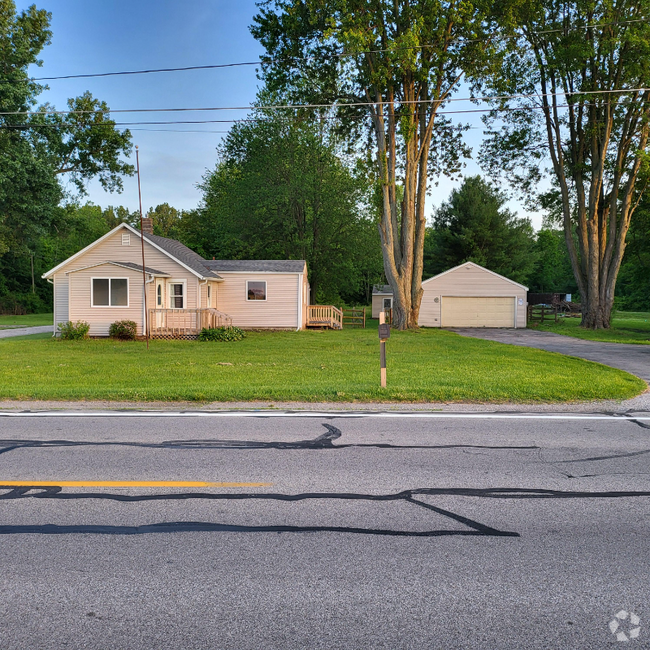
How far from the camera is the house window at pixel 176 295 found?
26.4 m

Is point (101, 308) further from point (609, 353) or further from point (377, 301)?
point (377, 301)

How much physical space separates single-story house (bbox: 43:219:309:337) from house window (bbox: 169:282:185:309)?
2 cm

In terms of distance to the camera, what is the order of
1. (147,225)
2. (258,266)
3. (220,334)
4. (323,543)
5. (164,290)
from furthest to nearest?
(258,266) < (147,225) < (164,290) < (220,334) < (323,543)

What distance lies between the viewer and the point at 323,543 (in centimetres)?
404

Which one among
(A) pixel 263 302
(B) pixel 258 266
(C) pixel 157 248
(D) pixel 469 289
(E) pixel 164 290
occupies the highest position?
(C) pixel 157 248

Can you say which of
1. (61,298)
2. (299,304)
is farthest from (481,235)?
(61,298)

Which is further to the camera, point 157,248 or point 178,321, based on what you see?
point 157,248

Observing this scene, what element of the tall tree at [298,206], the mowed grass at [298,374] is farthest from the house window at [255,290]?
the tall tree at [298,206]

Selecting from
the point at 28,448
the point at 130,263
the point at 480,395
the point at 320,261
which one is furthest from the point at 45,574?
the point at 320,261

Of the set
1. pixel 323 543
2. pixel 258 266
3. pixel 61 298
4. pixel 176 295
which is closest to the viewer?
pixel 323 543

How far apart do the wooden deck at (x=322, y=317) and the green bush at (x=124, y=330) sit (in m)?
10.6

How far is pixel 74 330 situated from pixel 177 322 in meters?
4.29

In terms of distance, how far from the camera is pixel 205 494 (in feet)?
16.6

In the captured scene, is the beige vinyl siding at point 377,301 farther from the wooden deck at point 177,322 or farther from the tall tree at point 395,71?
the wooden deck at point 177,322
